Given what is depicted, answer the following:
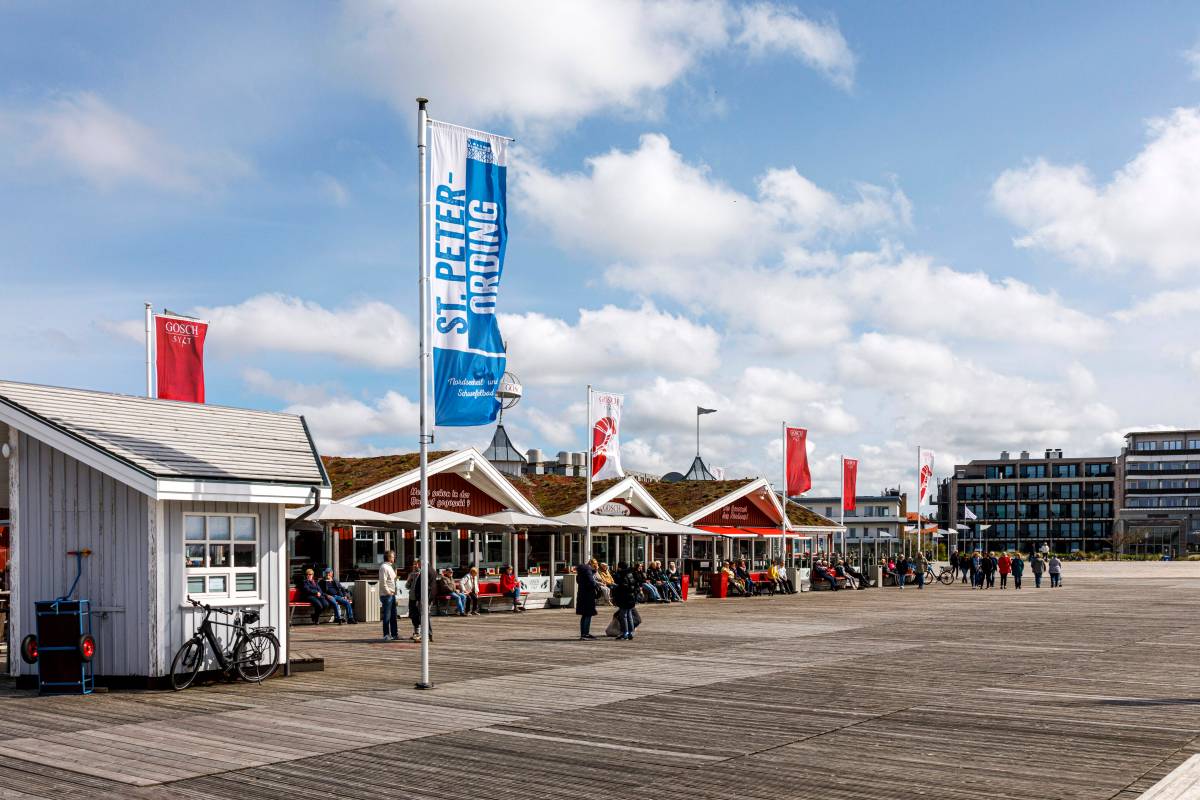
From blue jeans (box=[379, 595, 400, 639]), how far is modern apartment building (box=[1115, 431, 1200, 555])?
137 metres

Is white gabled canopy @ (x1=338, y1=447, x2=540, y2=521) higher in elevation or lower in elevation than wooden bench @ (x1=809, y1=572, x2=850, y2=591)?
higher

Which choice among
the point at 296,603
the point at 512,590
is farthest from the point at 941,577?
the point at 296,603

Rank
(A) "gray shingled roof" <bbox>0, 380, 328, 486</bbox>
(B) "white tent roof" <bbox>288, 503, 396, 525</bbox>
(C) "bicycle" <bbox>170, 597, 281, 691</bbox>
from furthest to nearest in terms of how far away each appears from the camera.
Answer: (B) "white tent roof" <bbox>288, 503, 396, 525</bbox> → (A) "gray shingled roof" <bbox>0, 380, 328, 486</bbox> → (C) "bicycle" <bbox>170, 597, 281, 691</bbox>

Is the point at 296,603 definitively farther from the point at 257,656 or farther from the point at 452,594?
the point at 257,656

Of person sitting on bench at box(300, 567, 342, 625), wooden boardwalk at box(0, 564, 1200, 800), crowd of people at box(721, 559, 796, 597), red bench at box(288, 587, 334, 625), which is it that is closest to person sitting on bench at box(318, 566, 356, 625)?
person sitting on bench at box(300, 567, 342, 625)

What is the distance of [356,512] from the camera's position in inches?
1051

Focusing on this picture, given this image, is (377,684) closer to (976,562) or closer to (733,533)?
(733,533)

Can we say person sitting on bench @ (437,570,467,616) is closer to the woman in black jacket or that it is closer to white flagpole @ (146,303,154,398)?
→ the woman in black jacket

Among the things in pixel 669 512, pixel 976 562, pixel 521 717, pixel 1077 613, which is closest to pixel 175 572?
pixel 521 717

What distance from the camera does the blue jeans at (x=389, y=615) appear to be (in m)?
20.4

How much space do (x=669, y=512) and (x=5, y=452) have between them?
31807mm

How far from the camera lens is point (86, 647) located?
44.4 ft

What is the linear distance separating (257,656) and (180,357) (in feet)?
32.3

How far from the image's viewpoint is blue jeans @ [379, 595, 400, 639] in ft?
66.8
